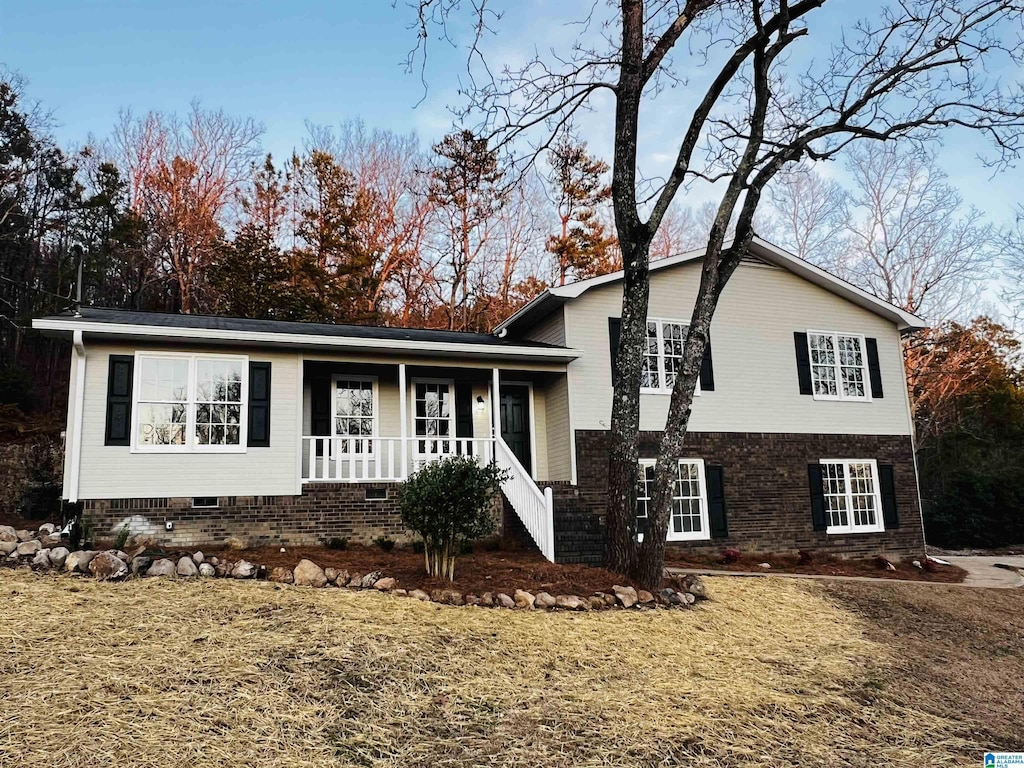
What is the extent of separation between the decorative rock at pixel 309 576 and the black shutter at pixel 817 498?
1063cm

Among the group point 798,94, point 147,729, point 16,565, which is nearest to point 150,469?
point 16,565

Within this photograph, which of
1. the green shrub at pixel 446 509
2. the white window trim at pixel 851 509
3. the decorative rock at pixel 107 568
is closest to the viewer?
the decorative rock at pixel 107 568

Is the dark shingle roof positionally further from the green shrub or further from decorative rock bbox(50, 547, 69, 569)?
the green shrub

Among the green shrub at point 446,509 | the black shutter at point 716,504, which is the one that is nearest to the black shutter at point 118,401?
the green shrub at point 446,509

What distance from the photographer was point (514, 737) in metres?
4.59

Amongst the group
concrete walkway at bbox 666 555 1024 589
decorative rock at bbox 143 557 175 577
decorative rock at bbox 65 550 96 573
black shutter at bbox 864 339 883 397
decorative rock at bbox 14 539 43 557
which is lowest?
concrete walkway at bbox 666 555 1024 589

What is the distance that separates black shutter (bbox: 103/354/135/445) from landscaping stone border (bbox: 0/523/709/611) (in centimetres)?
232

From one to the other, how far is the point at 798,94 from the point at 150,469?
11.5 metres

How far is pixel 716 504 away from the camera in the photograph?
543 inches

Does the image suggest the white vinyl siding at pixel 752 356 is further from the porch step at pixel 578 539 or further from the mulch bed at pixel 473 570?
the mulch bed at pixel 473 570

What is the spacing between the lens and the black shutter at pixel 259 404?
36.0 feet

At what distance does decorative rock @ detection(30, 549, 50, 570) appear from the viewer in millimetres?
7465

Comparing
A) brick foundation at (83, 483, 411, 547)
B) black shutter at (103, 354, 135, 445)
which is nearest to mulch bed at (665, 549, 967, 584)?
brick foundation at (83, 483, 411, 547)

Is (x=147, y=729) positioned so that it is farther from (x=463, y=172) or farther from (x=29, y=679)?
(x=463, y=172)
